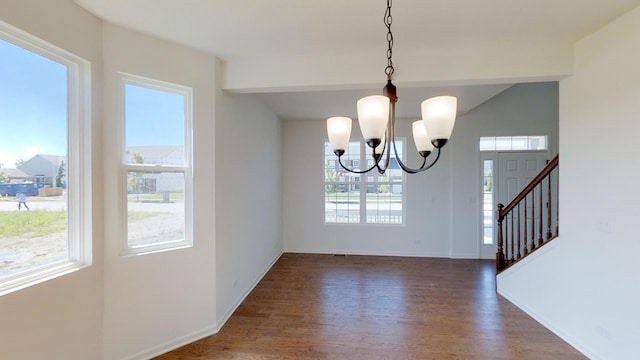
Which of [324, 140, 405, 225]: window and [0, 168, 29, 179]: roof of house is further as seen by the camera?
[324, 140, 405, 225]: window

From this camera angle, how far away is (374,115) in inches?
51.6

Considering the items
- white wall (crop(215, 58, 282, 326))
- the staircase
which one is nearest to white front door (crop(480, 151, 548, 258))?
the staircase

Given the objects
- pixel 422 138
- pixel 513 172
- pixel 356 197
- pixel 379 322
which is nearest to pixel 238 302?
pixel 379 322

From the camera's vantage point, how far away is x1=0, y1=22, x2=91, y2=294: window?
1.57 metres

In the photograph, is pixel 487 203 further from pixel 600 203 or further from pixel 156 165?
pixel 156 165

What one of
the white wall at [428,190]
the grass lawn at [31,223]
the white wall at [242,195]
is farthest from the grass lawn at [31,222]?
the white wall at [428,190]

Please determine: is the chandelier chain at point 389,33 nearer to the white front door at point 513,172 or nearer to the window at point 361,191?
the window at point 361,191

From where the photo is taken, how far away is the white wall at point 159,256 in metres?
2.09

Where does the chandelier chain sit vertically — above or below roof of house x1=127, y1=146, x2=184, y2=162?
above

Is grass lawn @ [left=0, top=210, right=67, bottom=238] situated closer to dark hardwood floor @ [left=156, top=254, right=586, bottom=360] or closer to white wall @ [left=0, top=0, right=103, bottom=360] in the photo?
white wall @ [left=0, top=0, right=103, bottom=360]

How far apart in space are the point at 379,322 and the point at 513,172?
370 centimetres

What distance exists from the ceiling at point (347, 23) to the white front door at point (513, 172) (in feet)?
8.66

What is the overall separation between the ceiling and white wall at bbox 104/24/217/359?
17 cm

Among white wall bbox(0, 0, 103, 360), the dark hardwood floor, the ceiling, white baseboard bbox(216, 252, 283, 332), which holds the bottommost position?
the dark hardwood floor
